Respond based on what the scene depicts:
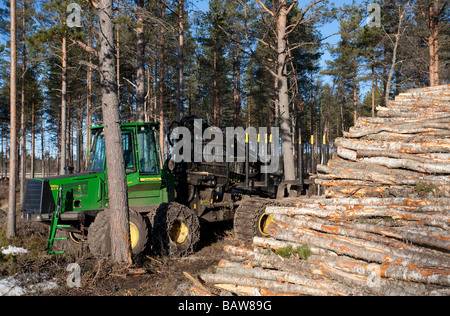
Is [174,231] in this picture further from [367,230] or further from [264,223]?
[367,230]

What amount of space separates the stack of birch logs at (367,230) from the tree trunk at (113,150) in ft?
5.90

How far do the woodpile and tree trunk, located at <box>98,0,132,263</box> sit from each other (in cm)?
176

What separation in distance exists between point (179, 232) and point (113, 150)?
2644mm

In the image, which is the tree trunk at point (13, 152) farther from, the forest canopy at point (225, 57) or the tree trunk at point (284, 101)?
the tree trunk at point (284, 101)

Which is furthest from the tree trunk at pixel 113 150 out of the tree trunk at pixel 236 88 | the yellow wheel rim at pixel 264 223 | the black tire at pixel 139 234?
the tree trunk at pixel 236 88

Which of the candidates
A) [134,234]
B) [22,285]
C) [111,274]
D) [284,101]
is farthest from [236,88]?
[22,285]

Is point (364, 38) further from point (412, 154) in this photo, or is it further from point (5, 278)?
point (5, 278)

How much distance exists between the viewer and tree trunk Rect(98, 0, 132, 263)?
6348 mm

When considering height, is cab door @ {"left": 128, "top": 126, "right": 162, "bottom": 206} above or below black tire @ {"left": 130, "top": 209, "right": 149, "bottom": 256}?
above

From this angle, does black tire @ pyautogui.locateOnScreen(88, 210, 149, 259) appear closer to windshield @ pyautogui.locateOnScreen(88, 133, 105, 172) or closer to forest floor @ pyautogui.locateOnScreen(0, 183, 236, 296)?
forest floor @ pyautogui.locateOnScreen(0, 183, 236, 296)

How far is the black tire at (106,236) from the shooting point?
6.54 metres

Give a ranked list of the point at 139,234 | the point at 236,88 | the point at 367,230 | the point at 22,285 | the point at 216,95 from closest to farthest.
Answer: the point at 22,285 → the point at 367,230 → the point at 139,234 → the point at 216,95 → the point at 236,88

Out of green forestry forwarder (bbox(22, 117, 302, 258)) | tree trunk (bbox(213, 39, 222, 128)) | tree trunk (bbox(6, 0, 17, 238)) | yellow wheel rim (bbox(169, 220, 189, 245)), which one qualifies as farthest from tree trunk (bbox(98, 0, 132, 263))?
tree trunk (bbox(213, 39, 222, 128))

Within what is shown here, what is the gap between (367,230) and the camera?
5.80m
